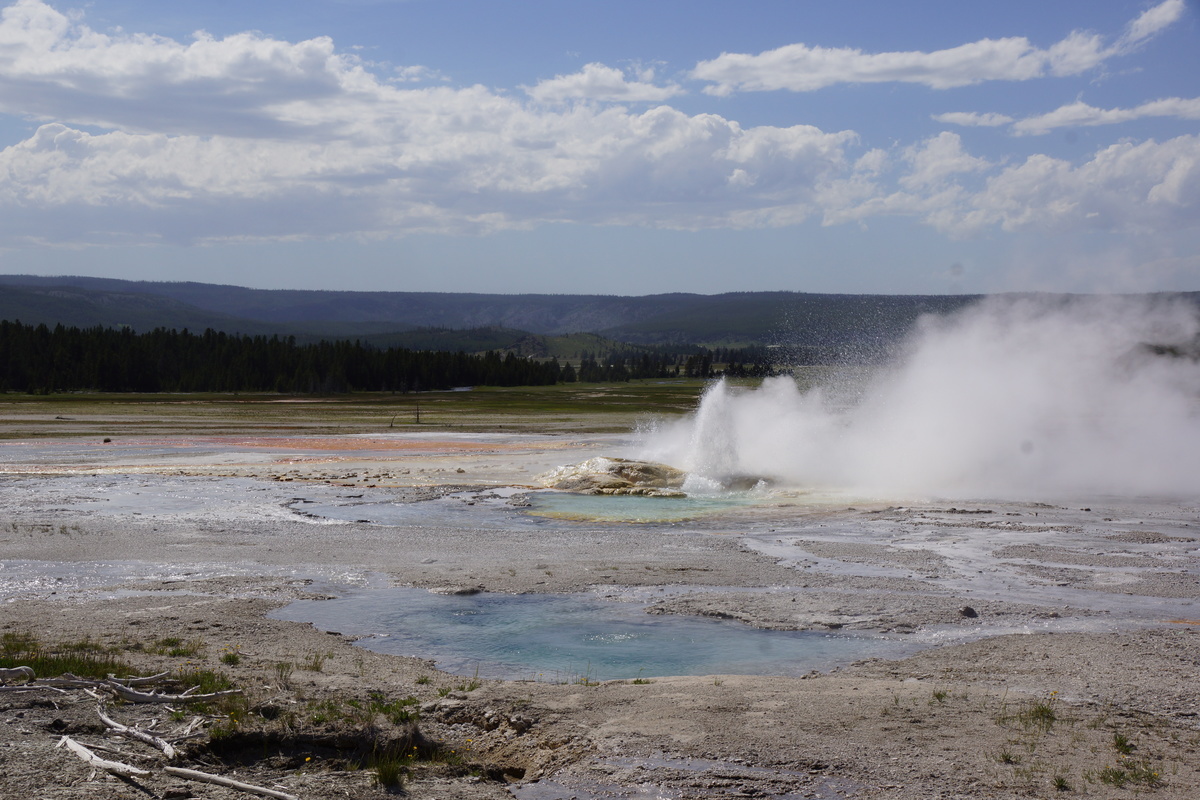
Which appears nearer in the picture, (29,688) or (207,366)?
(29,688)

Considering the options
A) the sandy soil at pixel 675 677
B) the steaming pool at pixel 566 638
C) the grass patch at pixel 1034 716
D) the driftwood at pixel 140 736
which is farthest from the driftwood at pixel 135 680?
the grass patch at pixel 1034 716

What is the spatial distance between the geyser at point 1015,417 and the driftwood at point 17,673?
78.1 ft

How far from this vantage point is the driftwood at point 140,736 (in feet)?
25.1

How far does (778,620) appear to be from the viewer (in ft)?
45.2

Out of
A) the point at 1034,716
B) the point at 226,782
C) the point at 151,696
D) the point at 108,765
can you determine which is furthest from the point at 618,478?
the point at 108,765

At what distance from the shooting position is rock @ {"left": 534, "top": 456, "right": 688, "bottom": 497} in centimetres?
2966

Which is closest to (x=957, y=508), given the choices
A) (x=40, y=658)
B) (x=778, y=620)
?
(x=778, y=620)

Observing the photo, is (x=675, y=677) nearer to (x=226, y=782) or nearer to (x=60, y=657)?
(x=226, y=782)

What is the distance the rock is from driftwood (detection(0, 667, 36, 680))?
20.9 m

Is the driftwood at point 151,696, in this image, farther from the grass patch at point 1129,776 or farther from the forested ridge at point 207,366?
the forested ridge at point 207,366

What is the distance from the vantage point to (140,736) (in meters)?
7.92

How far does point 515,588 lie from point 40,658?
7.41 m

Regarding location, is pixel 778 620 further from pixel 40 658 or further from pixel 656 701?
pixel 40 658

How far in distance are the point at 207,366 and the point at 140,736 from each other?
395 ft
